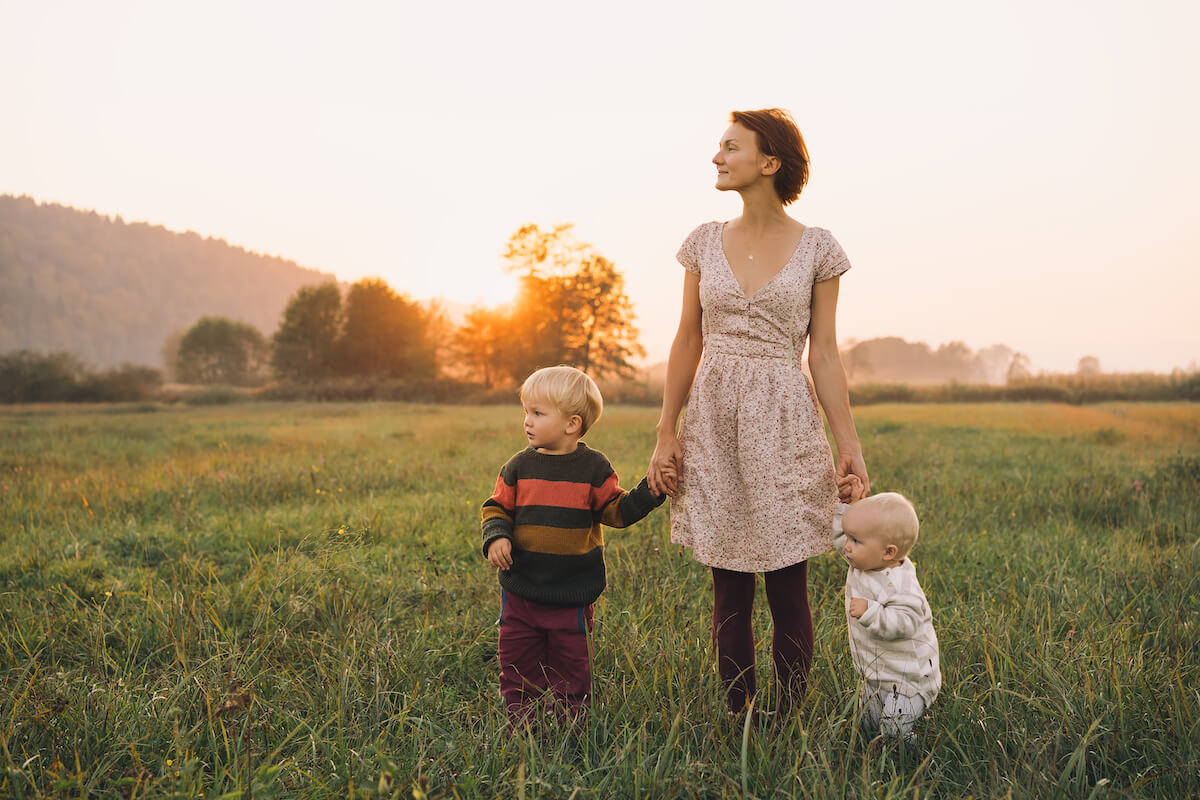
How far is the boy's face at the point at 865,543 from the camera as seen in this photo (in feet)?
8.07

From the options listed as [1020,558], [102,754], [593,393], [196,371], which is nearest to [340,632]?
[102,754]

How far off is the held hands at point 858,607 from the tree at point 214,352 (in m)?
68.9

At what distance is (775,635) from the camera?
2732 mm

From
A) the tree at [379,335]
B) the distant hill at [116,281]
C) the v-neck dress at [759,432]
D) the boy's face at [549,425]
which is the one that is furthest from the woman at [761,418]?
the distant hill at [116,281]

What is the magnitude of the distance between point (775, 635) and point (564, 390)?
4.35ft

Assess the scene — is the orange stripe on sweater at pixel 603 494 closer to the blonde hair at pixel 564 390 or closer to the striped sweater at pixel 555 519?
the striped sweater at pixel 555 519

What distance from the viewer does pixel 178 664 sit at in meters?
3.16

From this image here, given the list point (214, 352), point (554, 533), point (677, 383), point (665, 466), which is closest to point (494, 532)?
point (554, 533)

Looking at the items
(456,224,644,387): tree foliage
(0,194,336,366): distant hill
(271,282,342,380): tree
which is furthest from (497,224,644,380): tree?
(0,194,336,366): distant hill

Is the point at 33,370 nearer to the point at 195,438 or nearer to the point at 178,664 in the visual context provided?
the point at 195,438

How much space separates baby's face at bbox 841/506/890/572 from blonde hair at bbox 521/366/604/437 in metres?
1.04

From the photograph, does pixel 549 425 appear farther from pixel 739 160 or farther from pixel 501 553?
pixel 739 160

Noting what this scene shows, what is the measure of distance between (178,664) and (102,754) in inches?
35.4

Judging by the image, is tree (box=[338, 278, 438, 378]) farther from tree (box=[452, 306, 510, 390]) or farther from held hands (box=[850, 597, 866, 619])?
held hands (box=[850, 597, 866, 619])
